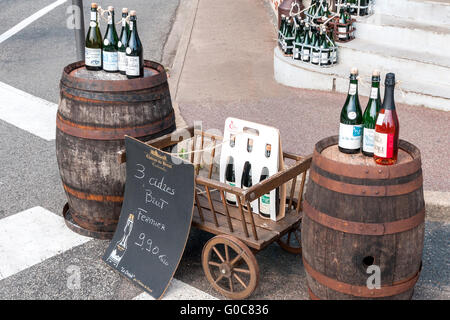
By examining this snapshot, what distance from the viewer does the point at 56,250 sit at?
5.32 metres

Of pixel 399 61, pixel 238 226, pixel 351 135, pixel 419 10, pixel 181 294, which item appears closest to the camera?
pixel 351 135

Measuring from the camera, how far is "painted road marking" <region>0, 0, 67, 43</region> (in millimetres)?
12266

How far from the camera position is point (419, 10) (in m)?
9.21

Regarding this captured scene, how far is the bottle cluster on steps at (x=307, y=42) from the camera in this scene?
883 cm

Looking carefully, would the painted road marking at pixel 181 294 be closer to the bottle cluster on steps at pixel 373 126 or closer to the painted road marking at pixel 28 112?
the bottle cluster on steps at pixel 373 126

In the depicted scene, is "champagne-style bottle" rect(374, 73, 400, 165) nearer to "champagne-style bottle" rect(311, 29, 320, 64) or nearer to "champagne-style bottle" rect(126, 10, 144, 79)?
"champagne-style bottle" rect(126, 10, 144, 79)

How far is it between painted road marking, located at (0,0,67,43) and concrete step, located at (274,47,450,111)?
5.49 metres

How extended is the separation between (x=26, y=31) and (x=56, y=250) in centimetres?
826

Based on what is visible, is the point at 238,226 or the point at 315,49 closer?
the point at 238,226

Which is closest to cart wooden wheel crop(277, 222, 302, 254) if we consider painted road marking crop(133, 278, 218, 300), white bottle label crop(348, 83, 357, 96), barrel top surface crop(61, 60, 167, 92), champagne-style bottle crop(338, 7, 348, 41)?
painted road marking crop(133, 278, 218, 300)

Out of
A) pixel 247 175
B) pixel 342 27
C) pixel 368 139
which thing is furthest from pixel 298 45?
pixel 368 139

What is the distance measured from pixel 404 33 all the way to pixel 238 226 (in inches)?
201

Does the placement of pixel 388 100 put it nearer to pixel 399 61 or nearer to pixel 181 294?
pixel 181 294

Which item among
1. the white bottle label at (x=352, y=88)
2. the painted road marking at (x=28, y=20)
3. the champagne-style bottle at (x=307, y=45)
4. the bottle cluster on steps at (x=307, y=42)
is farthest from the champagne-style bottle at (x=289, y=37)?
the painted road marking at (x=28, y=20)
